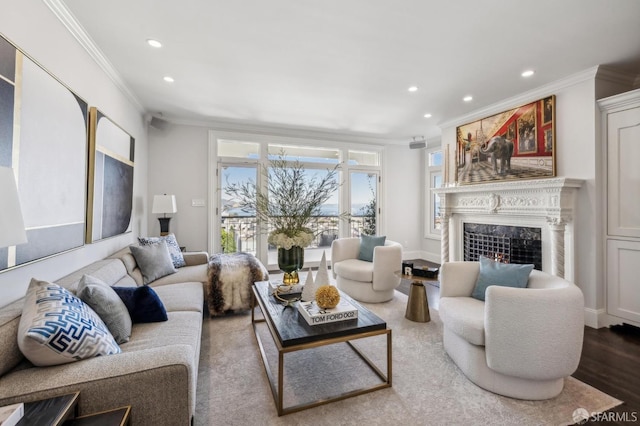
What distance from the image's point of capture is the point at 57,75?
202 centimetres

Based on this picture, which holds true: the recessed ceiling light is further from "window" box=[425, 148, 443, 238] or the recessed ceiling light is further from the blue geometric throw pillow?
"window" box=[425, 148, 443, 238]

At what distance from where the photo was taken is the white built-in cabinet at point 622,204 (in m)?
2.71

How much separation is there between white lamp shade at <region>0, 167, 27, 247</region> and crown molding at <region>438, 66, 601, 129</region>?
4.55m

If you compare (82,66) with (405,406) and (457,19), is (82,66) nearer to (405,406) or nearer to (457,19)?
(457,19)

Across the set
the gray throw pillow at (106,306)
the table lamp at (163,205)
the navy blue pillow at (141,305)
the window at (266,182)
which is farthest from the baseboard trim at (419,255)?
the gray throw pillow at (106,306)

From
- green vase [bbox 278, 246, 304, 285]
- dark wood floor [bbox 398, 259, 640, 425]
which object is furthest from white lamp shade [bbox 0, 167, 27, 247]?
dark wood floor [bbox 398, 259, 640, 425]

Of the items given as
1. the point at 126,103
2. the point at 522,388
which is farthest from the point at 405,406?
the point at 126,103

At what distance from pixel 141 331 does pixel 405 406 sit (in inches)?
68.7

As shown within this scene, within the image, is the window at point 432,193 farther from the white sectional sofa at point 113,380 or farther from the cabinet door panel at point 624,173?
the white sectional sofa at point 113,380

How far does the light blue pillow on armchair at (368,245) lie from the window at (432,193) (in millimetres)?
2664

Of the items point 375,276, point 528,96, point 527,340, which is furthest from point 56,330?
point 528,96

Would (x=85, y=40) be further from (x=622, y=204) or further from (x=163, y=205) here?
(x=622, y=204)

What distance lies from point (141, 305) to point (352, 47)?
2728 mm

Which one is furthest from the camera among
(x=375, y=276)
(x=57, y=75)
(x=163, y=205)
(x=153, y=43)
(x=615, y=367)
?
(x=163, y=205)
